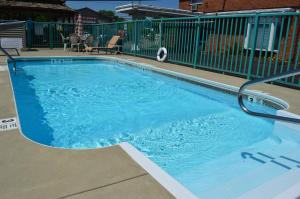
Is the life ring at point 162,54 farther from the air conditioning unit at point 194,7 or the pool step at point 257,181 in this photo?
the air conditioning unit at point 194,7

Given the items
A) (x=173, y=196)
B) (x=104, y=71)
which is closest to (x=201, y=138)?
(x=173, y=196)

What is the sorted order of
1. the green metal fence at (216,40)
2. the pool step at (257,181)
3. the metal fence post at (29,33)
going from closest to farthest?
the pool step at (257,181)
the green metal fence at (216,40)
the metal fence post at (29,33)

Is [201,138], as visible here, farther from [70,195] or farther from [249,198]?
[70,195]

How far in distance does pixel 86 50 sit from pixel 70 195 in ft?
39.7

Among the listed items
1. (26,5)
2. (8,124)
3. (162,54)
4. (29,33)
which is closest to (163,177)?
(8,124)

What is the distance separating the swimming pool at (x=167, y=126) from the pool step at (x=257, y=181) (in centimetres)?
1

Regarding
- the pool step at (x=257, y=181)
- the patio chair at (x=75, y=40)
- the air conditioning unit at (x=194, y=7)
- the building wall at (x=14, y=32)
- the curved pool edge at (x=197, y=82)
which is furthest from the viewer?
the air conditioning unit at (x=194, y=7)

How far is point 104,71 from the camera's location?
31.9 feet

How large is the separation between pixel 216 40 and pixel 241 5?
765cm

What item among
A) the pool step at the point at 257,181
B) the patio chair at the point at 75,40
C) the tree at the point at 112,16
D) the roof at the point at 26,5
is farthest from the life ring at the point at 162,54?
the tree at the point at 112,16

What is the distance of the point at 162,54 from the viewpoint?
10523 millimetres

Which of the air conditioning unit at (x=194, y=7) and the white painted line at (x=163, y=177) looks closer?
the white painted line at (x=163, y=177)

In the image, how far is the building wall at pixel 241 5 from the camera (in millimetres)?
12367

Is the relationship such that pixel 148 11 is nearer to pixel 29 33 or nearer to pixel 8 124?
pixel 29 33
